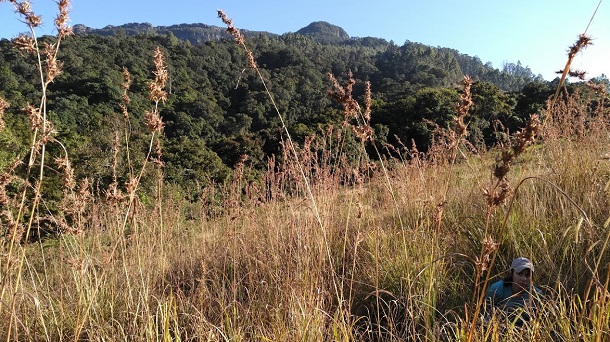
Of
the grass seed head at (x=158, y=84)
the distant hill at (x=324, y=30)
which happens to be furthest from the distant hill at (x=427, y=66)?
the distant hill at (x=324, y=30)

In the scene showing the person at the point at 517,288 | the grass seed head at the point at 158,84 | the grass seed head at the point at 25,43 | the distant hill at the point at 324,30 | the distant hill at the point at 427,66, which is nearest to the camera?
the grass seed head at the point at 25,43

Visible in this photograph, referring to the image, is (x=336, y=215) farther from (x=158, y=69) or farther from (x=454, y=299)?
(x=158, y=69)

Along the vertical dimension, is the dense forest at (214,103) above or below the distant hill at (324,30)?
below

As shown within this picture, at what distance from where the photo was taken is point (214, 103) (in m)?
33.6

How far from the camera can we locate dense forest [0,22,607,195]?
14695 millimetres

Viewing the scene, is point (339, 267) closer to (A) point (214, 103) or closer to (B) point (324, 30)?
(A) point (214, 103)

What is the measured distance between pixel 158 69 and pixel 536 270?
7.33 ft

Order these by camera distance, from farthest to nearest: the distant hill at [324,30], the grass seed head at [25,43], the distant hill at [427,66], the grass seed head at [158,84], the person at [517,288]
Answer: the distant hill at [324,30], the distant hill at [427,66], the person at [517,288], the grass seed head at [158,84], the grass seed head at [25,43]

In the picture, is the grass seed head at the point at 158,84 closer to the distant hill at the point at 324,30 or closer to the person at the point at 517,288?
the person at the point at 517,288

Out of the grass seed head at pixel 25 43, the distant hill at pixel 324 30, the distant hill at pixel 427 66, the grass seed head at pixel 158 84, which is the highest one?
the distant hill at pixel 324 30

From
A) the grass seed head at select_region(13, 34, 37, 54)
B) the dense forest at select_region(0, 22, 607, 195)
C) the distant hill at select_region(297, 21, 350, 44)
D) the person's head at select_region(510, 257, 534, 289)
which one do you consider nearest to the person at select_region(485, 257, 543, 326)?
the person's head at select_region(510, 257, 534, 289)

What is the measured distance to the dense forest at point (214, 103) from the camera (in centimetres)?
1470

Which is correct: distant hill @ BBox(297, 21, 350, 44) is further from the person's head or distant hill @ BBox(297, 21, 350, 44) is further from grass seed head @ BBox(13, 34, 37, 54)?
grass seed head @ BBox(13, 34, 37, 54)

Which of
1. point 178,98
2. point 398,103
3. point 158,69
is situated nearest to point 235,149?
point 398,103
